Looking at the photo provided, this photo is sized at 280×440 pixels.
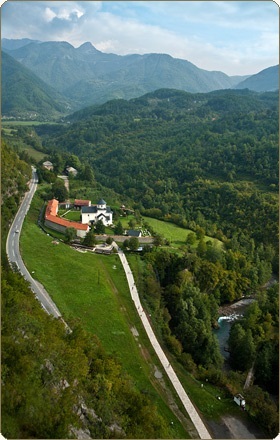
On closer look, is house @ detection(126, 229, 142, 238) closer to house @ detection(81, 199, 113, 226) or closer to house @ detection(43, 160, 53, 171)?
house @ detection(81, 199, 113, 226)

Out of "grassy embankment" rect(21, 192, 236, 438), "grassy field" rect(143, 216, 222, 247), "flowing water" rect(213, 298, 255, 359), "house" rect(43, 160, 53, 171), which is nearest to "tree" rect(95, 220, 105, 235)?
"grassy embankment" rect(21, 192, 236, 438)

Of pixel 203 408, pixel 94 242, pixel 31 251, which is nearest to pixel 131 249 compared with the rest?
pixel 94 242

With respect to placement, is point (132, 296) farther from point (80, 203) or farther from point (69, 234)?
point (80, 203)

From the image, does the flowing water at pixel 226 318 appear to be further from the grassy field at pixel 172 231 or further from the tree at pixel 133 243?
Result: the tree at pixel 133 243

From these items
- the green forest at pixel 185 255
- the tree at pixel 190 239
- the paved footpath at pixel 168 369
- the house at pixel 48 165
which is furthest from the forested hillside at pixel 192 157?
the paved footpath at pixel 168 369

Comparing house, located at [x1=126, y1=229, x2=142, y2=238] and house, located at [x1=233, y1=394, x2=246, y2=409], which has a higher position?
house, located at [x1=126, y1=229, x2=142, y2=238]

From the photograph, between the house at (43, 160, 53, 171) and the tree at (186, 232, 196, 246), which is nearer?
the tree at (186, 232, 196, 246)
